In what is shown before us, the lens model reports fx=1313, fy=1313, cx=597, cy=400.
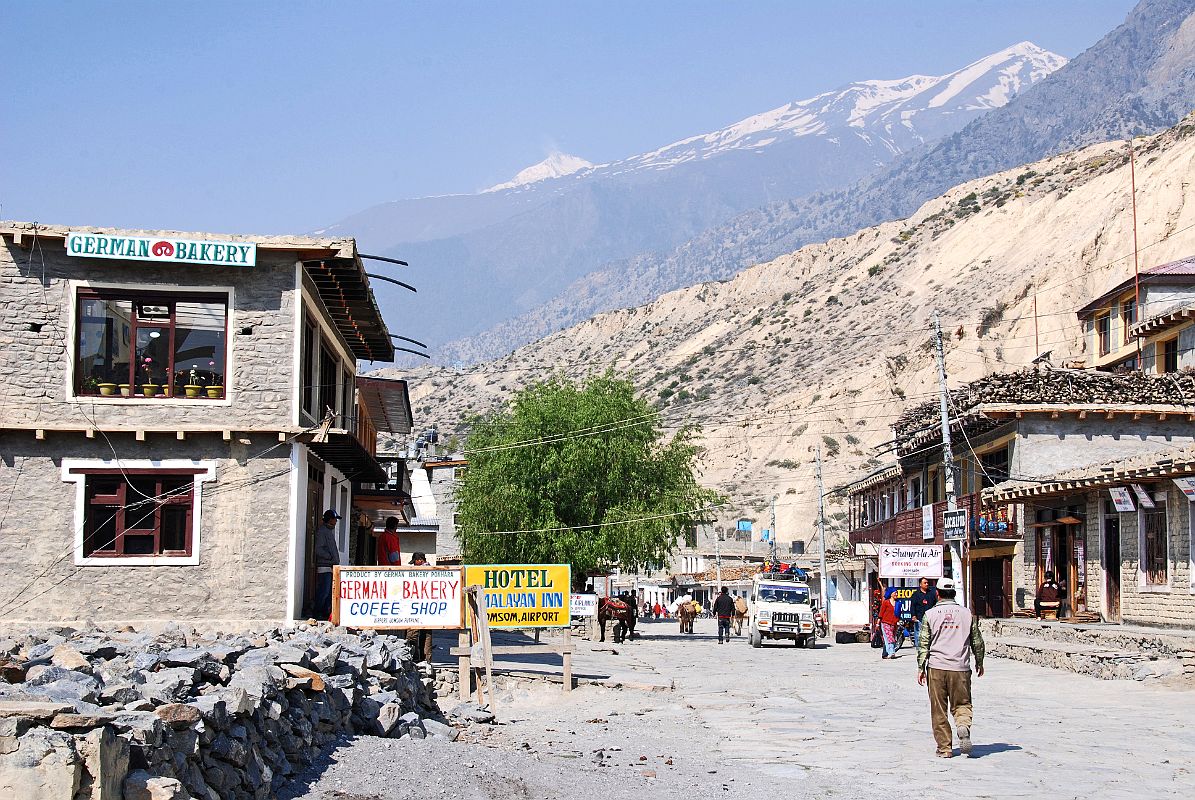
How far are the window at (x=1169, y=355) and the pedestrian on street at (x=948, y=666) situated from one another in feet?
117

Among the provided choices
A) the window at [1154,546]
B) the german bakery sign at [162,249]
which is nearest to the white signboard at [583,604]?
the window at [1154,546]

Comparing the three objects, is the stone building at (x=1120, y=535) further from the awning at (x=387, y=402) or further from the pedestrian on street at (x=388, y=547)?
the awning at (x=387, y=402)

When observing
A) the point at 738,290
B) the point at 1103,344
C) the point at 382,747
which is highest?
the point at 738,290

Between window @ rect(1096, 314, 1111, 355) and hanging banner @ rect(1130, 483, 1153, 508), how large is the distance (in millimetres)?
25797

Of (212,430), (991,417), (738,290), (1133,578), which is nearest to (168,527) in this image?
(212,430)

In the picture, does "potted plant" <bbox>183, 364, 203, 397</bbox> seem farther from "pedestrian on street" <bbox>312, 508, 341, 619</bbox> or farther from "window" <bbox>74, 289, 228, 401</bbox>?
"pedestrian on street" <bbox>312, 508, 341, 619</bbox>

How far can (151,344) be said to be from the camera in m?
22.8

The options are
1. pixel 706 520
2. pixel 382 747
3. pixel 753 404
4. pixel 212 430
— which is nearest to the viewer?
pixel 382 747

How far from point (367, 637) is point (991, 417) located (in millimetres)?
25317

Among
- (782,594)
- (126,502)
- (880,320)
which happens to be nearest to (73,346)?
(126,502)

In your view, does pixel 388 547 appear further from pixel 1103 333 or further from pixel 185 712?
pixel 1103 333

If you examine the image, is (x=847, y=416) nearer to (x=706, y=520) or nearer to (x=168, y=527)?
(x=706, y=520)

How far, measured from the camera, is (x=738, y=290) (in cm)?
14825

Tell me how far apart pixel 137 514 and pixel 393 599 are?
17.5 feet
